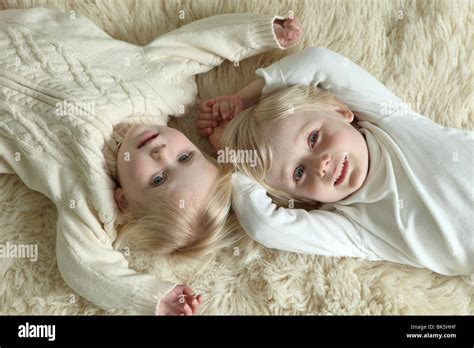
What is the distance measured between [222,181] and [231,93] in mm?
294

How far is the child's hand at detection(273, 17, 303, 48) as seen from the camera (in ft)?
5.20

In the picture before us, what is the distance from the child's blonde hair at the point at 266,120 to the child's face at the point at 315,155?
16 mm

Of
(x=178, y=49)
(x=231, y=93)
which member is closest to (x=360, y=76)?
(x=231, y=93)

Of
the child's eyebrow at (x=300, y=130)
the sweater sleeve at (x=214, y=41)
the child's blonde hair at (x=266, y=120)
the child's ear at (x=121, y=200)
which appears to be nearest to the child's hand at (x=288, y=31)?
the sweater sleeve at (x=214, y=41)

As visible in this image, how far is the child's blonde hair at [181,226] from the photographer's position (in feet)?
4.73

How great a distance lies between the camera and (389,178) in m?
1.49

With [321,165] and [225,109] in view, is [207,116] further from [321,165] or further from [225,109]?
[321,165]

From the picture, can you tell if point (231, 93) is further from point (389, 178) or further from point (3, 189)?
point (3, 189)

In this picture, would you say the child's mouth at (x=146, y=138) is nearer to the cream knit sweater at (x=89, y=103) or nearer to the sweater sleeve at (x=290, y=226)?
the cream knit sweater at (x=89, y=103)

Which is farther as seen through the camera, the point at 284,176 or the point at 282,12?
the point at 282,12

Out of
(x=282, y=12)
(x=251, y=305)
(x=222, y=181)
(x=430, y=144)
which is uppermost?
(x=282, y=12)

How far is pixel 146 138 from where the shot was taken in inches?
58.2

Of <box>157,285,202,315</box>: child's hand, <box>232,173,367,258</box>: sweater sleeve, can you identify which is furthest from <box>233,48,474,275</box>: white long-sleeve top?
<box>157,285,202,315</box>: child's hand

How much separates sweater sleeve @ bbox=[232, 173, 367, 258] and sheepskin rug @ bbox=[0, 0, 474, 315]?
4 cm
